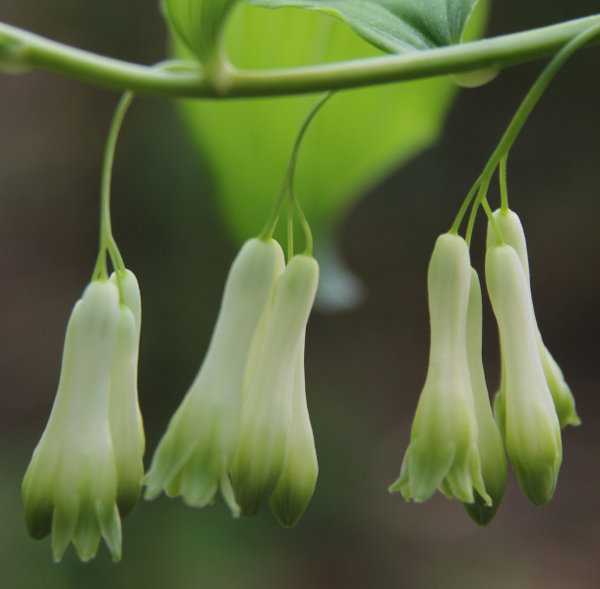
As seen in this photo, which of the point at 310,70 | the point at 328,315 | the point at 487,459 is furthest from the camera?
the point at 328,315

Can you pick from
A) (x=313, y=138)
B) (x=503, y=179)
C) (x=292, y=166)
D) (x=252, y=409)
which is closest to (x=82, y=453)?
(x=252, y=409)

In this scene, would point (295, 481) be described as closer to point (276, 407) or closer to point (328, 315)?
point (276, 407)

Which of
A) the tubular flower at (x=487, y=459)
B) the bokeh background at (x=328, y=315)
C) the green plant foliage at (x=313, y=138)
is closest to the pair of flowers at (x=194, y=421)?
the tubular flower at (x=487, y=459)

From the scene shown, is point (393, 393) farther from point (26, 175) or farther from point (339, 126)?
point (339, 126)

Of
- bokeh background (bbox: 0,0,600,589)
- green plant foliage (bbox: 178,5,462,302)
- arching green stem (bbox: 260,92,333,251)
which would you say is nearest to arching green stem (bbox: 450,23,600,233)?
arching green stem (bbox: 260,92,333,251)

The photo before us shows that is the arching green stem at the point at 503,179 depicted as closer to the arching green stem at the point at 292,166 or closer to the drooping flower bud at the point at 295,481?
the arching green stem at the point at 292,166
